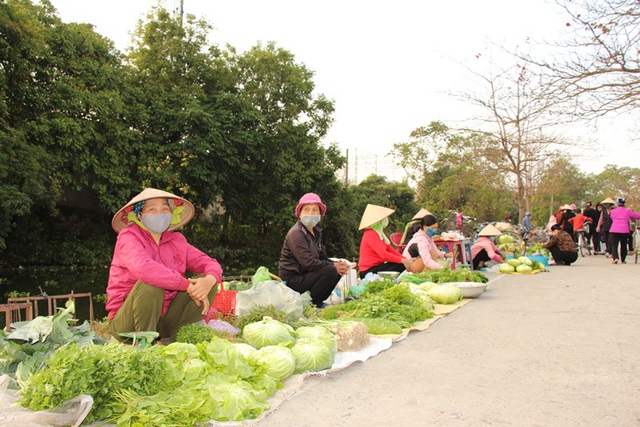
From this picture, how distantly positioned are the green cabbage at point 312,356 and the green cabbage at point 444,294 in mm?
3525

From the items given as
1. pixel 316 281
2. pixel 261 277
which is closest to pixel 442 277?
pixel 316 281

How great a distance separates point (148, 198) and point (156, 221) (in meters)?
0.20

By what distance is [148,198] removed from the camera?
4566 mm

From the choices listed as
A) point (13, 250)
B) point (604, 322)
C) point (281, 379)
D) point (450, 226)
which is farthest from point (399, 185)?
point (281, 379)

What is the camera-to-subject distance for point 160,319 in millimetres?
4523

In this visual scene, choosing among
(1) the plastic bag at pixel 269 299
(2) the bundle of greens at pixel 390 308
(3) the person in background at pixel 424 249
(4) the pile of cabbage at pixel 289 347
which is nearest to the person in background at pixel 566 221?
(3) the person in background at pixel 424 249

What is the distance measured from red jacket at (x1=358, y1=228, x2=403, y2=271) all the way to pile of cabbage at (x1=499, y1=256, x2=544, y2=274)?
12.9ft

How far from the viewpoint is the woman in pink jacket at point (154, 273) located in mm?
4145

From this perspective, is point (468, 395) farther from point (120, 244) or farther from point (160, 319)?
point (120, 244)

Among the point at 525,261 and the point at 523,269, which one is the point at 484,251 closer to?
the point at 525,261

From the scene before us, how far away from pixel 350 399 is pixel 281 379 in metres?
0.55

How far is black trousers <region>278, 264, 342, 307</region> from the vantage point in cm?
659

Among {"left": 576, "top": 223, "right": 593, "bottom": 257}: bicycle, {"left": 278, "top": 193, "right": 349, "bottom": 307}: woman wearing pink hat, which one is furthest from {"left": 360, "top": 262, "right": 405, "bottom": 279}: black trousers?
{"left": 576, "top": 223, "right": 593, "bottom": 257}: bicycle

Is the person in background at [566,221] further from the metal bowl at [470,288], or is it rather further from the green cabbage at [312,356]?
the green cabbage at [312,356]
